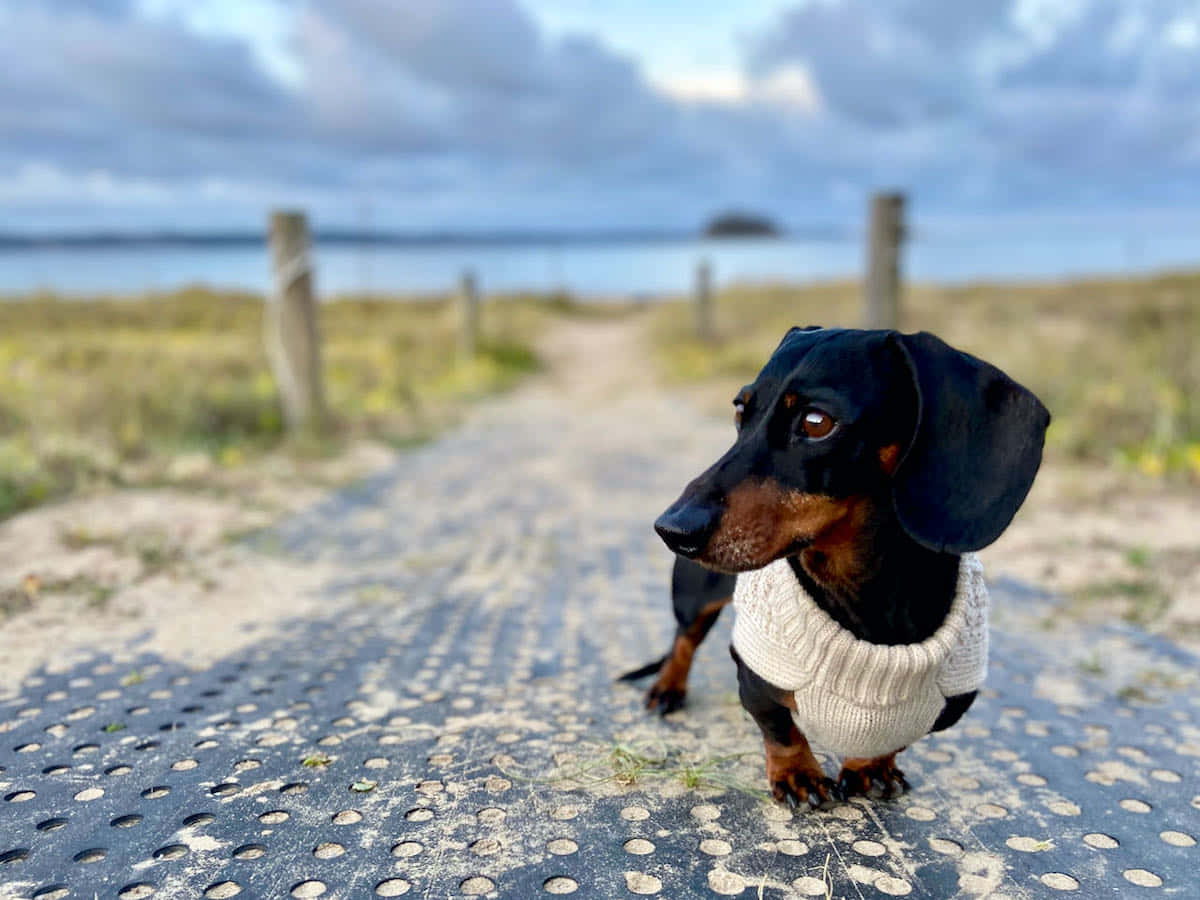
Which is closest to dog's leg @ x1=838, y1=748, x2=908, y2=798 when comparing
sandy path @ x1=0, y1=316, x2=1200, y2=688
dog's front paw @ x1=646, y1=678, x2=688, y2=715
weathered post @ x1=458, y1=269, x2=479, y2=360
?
dog's front paw @ x1=646, y1=678, x2=688, y2=715

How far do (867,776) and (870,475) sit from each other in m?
0.80

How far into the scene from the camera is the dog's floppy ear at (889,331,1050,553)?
1652mm

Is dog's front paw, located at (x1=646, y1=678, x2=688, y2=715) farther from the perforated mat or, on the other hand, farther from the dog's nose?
the dog's nose

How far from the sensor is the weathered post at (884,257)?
7.46 meters

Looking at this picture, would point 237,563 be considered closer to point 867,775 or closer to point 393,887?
point 393,887

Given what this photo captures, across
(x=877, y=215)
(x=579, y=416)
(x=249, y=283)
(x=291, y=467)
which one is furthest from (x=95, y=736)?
(x=249, y=283)

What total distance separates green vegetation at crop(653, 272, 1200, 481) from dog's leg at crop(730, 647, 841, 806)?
14.0 ft

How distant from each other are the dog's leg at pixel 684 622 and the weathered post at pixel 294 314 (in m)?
4.95

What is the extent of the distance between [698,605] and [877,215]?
235 inches

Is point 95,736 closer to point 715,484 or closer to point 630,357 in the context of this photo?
point 715,484

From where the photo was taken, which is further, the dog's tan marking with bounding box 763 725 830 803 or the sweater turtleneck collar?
the dog's tan marking with bounding box 763 725 830 803

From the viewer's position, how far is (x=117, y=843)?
6.01ft

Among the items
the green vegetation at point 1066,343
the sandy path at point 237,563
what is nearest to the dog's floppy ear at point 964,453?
the sandy path at point 237,563

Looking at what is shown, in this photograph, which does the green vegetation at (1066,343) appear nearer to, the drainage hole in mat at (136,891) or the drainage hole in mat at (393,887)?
the drainage hole in mat at (393,887)
